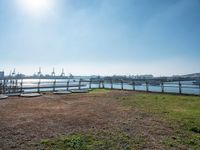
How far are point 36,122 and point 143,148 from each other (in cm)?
437

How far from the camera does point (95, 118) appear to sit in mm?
8602

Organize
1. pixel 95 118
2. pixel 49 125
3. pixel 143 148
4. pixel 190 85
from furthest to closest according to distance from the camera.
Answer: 1. pixel 190 85
2. pixel 95 118
3. pixel 49 125
4. pixel 143 148

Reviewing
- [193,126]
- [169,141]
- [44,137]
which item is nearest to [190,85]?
[193,126]

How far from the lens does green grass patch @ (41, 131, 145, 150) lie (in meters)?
5.12

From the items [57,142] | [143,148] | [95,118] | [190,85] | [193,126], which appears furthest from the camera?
[190,85]

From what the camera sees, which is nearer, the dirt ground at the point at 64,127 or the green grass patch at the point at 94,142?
the green grass patch at the point at 94,142

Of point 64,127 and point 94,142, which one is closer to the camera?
point 94,142

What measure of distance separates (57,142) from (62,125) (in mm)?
1930

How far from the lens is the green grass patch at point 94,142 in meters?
5.12

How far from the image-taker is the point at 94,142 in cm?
548

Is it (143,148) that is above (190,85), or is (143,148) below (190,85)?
below

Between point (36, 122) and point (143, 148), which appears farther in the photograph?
point (36, 122)

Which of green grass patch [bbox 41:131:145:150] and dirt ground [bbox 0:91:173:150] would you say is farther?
dirt ground [bbox 0:91:173:150]

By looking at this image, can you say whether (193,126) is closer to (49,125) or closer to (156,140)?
(156,140)
